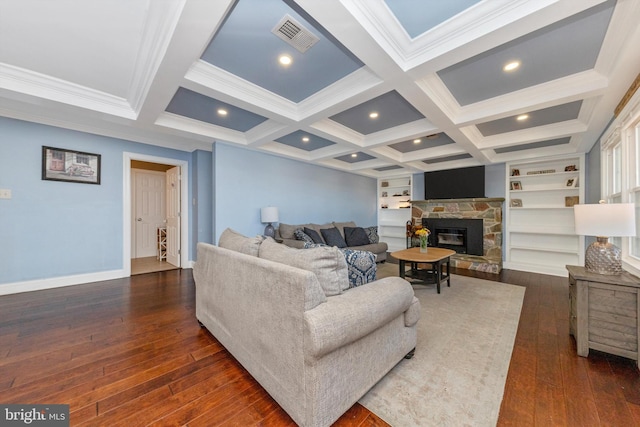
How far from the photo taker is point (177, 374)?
171 centimetres

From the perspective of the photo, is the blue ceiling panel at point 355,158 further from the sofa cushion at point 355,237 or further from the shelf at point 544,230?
the shelf at point 544,230

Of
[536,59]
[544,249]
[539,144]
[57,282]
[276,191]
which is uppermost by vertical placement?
[536,59]

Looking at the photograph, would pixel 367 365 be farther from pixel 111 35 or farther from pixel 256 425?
pixel 111 35

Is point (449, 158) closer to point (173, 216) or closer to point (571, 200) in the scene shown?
point (571, 200)

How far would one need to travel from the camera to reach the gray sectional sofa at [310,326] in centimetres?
120

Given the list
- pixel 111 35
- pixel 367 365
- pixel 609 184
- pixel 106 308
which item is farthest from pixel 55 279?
→ pixel 609 184

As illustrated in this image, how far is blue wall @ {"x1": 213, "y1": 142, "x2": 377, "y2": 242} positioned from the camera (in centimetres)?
422

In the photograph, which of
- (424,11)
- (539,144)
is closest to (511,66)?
(424,11)

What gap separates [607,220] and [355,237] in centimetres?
397

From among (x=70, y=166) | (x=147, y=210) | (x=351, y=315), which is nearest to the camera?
(x=351, y=315)

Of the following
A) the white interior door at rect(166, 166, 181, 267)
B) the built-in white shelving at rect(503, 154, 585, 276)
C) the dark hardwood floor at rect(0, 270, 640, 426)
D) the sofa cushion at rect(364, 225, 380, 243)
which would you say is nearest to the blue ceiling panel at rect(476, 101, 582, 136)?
the built-in white shelving at rect(503, 154, 585, 276)

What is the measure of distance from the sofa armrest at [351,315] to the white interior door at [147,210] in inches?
249

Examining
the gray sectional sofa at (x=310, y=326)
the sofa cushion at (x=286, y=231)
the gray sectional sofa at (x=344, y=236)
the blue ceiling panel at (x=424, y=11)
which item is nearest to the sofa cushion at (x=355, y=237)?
the gray sectional sofa at (x=344, y=236)

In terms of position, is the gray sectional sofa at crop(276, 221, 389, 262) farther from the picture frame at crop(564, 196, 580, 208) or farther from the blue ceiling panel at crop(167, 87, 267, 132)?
the picture frame at crop(564, 196, 580, 208)
